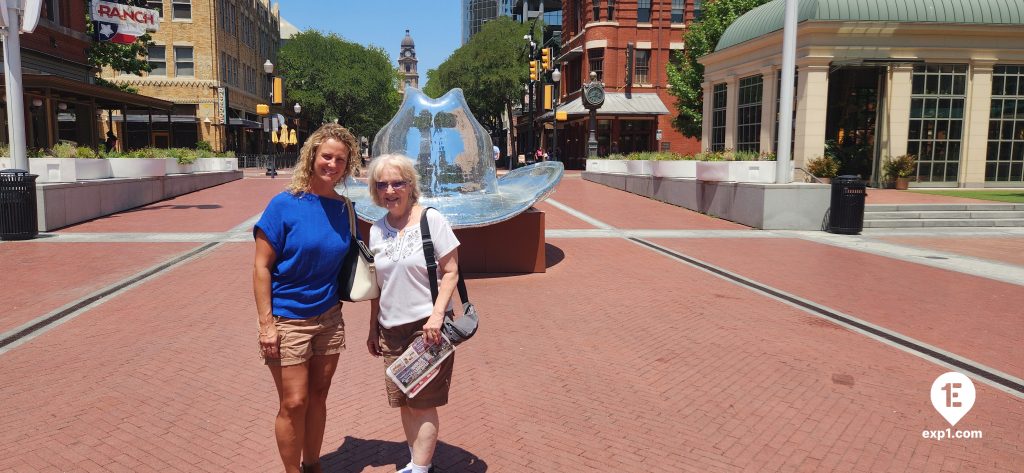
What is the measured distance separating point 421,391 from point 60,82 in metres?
24.7

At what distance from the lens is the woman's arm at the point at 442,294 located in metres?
3.43

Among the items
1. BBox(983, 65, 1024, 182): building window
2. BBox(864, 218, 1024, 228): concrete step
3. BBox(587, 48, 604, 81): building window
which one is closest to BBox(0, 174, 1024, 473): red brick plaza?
BBox(864, 218, 1024, 228): concrete step

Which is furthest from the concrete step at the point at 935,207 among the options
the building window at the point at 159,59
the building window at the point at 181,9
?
the building window at the point at 159,59

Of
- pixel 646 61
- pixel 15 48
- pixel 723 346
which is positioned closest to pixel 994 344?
pixel 723 346

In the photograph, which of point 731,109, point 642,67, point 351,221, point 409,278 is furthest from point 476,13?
point 409,278

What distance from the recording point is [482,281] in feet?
32.5

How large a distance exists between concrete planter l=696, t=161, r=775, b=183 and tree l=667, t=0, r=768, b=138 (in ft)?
60.3

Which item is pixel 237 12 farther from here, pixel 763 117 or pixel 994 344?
pixel 994 344

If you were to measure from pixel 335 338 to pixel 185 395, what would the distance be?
237 centimetres

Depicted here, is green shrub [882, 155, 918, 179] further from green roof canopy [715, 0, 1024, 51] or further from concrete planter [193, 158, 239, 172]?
concrete planter [193, 158, 239, 172]

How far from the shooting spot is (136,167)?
19797mm

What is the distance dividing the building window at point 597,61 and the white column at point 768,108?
2046 centimetres

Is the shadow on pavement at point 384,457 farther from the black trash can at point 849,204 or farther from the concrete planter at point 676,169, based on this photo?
the concrete planter at point 676,169

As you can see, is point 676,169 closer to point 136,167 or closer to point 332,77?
point 136,167
